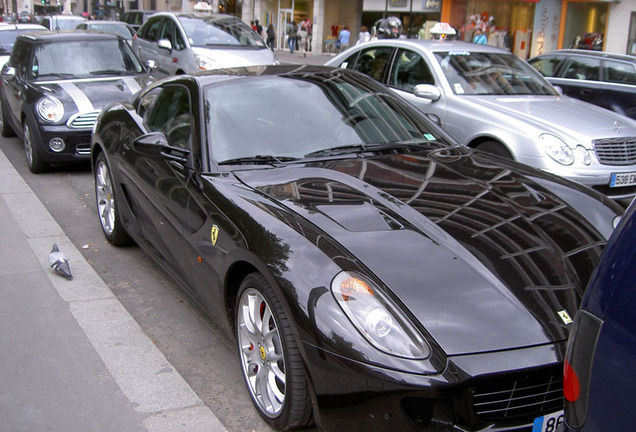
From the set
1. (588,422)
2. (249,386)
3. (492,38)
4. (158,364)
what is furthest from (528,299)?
(492,38)

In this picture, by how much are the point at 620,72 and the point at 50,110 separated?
8.33 metres

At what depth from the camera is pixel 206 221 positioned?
3.78 meters

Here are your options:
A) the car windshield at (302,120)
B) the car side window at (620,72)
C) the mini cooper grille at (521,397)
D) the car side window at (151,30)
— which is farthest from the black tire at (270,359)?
the car side window at (151,30)

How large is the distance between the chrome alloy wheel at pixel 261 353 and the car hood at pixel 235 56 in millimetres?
9461

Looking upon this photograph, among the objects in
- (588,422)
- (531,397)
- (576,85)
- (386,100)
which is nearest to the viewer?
(588,422)

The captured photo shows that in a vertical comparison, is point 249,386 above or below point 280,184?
below

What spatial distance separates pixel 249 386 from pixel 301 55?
106 ft

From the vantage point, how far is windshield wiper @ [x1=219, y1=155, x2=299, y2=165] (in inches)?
159

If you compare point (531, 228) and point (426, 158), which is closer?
point (531, 228)

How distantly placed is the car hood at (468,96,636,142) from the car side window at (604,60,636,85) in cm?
339

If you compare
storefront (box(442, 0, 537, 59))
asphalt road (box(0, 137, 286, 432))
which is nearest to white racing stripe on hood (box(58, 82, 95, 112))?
asphalt road (box(0, 137, 286, 432))

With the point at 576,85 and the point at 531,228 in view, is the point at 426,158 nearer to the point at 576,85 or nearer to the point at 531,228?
the point at 531,228

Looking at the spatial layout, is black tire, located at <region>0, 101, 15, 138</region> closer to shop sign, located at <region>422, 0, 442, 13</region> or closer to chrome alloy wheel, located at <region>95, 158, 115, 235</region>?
chrome alloy wheel, located at <region>95, 158, 115, 235</region>

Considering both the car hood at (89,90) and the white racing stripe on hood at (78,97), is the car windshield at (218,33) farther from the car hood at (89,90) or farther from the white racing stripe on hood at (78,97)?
the white racing stripe on hood at (78,97)
